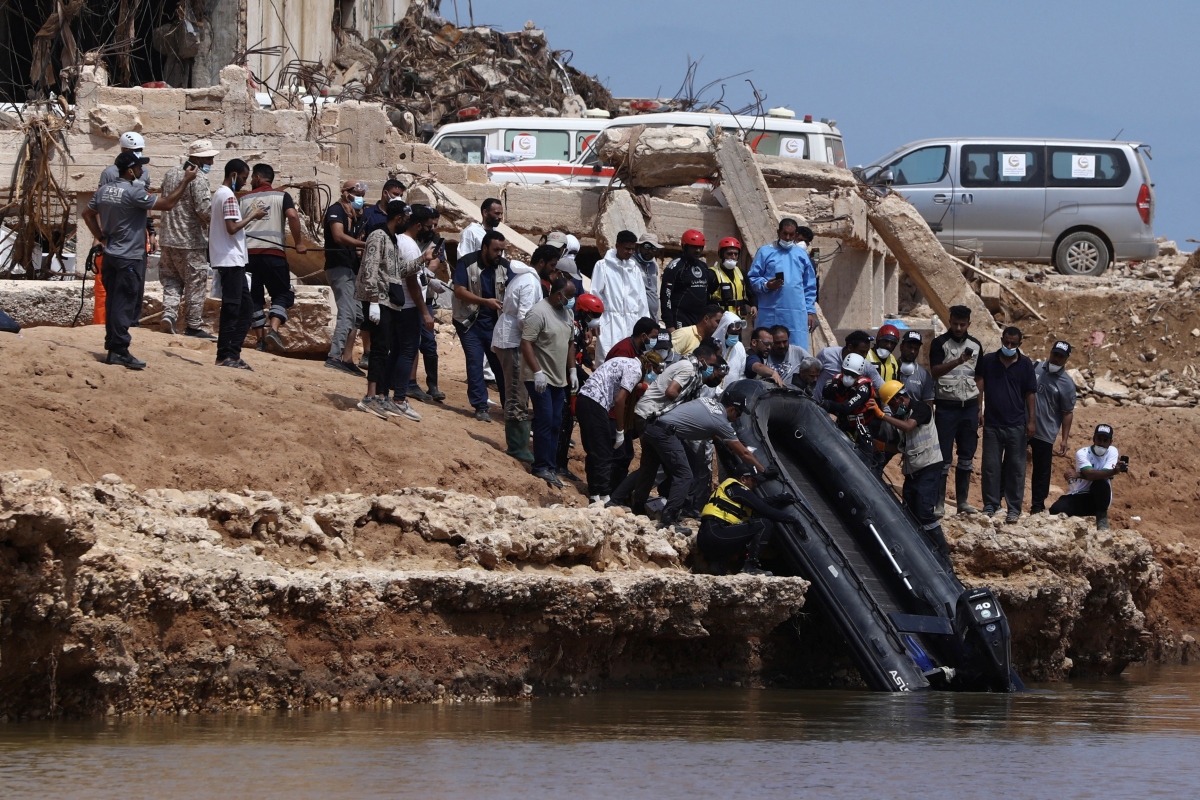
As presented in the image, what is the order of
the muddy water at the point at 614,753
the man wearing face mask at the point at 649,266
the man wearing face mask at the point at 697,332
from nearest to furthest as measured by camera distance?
the muddy water at the point at 614,753 → the man wearing face mask at the point at 697,332 → the man wearing face mask at the point at 649,266

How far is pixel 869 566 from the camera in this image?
427 inches

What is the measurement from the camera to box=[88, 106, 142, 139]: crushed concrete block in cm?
1457

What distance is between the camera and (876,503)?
10.9 meters

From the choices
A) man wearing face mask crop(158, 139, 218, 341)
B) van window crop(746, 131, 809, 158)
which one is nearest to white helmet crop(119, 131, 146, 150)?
man wearing face mask crop(158, 139, 218, 341)

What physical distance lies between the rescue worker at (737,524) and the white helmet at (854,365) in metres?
1.81

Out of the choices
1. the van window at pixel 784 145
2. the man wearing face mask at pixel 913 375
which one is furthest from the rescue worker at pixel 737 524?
the van window at pixel 784 145

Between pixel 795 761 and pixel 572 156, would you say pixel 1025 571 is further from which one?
pixel 572 156

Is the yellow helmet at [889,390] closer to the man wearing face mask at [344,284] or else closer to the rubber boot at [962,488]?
the rubber boot at [962,488]

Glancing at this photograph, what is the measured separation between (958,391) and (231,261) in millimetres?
5814

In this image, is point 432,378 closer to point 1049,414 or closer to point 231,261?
point 231,261

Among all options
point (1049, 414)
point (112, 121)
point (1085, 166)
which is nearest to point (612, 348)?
point (1049, 414)

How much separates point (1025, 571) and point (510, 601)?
4.94 metres

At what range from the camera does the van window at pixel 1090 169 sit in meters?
19.9

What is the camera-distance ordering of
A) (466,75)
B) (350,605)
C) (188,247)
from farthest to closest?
(466,75)
(188,247)
(350,605)
